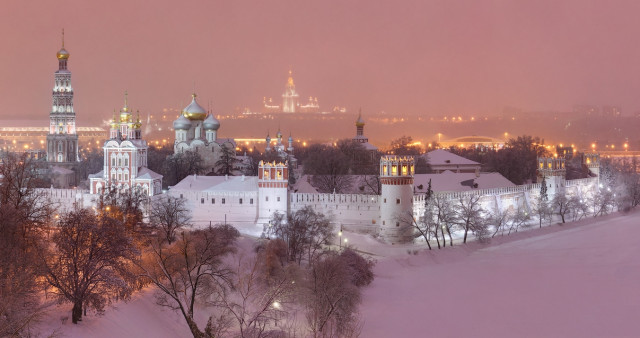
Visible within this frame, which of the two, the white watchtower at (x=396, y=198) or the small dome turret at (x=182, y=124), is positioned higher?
the small dome turret at (x=182, y=124)

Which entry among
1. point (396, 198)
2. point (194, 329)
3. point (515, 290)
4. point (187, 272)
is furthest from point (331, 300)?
point (396, 198)

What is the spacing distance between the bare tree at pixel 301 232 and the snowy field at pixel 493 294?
1.79 m

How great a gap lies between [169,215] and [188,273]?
42.0 ft

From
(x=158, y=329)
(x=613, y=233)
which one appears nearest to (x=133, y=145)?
(x=158, y=329)

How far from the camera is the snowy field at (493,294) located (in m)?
26.2

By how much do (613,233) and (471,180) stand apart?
23.3ft

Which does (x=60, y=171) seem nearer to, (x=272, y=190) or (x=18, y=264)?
(x=272, y=190)

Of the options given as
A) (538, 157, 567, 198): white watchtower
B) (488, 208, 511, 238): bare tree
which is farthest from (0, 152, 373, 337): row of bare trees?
(538, 157, 567, 198): white watchtower

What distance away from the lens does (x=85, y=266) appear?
23.7 metres

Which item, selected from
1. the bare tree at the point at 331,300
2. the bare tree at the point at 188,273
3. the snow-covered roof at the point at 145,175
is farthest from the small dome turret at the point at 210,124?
the bare tree at the point at 331,300

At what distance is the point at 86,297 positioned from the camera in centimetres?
2355

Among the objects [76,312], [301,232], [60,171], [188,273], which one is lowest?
[76,312]

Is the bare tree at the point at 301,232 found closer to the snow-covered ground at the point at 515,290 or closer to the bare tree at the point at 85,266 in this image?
the snow-covered ground at the point at 515,290

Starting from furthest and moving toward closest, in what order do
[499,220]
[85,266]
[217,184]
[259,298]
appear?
[499,220], [217,184], [259,298], [85,266]
